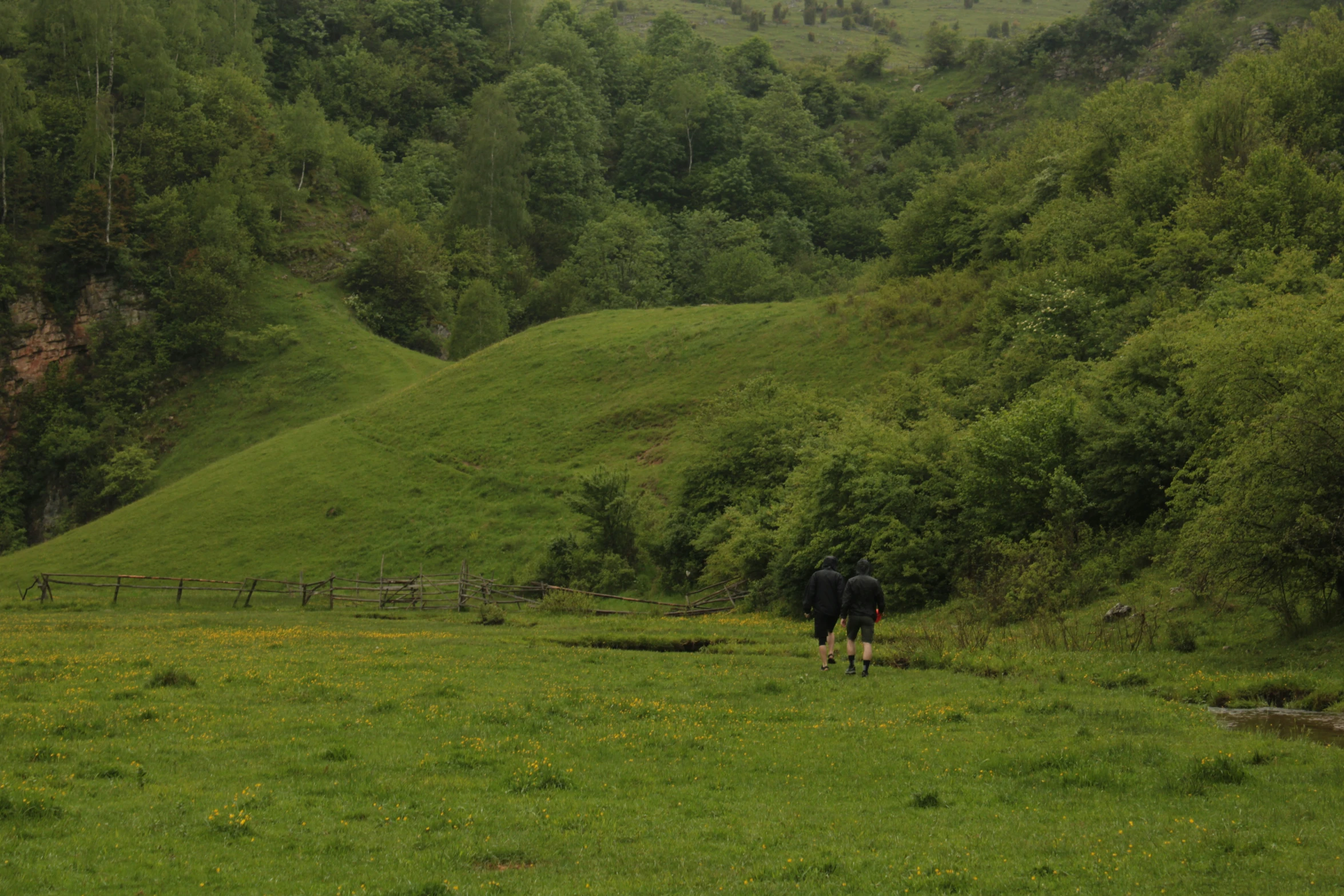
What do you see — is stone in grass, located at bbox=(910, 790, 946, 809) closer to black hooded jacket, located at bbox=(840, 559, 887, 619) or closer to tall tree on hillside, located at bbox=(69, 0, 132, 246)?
black hooded jacket, located at bbox=(840, 559, 887, 619)

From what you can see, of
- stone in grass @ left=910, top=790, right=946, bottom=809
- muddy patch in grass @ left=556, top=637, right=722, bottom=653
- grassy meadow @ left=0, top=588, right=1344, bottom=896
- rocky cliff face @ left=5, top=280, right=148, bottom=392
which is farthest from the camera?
rocky cliff face @ left=5, top=280, right=148, bottom=392

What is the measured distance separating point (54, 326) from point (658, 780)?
95695 millimetres

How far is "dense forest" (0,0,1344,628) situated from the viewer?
3077 centimetres

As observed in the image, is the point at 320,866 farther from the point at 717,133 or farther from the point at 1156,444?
the point at 717,133

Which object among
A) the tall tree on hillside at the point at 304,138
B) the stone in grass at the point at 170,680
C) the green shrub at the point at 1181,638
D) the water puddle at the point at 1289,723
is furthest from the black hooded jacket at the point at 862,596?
the tall tree on hillside at the point at 304,138

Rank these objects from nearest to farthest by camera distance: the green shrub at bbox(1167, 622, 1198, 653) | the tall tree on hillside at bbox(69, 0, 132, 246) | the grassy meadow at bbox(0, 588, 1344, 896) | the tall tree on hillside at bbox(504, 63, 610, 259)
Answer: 1. the grassy meadow at bbox(0, 588, 1344, 896)
2. the green shrub at bbox(1167, 622, 1198, 653)
3. the tall tree on hillside at bbox(69, 0, 132, 246)
4. the tall tree on hillside at bbox(504, 63, 610, 259)

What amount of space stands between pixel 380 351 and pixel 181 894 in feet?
271

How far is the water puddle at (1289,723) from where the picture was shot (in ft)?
48.7

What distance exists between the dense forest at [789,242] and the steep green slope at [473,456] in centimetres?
570

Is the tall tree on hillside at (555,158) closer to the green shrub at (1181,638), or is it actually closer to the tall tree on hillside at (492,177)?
the tall tree on hillside at (492,177)

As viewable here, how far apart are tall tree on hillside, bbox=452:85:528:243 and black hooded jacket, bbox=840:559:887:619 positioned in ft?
330

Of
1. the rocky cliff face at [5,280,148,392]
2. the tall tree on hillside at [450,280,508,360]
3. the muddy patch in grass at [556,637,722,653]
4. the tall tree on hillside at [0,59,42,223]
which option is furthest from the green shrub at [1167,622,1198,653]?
the tall tree on hillside at [0,59,42,223]

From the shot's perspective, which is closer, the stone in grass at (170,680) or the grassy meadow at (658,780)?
the grassy meadow at (658,780)

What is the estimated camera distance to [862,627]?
21484 millimetres
